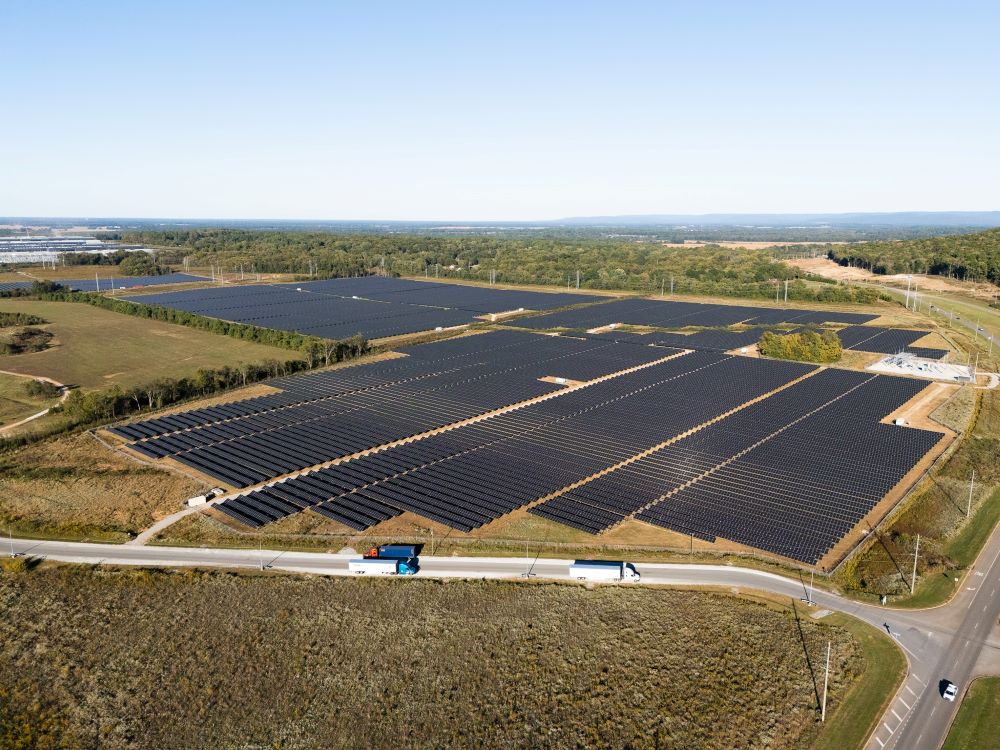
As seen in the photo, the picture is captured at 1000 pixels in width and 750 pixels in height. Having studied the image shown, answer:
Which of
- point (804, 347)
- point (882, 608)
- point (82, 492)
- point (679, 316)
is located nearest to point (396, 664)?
point (882, 608)

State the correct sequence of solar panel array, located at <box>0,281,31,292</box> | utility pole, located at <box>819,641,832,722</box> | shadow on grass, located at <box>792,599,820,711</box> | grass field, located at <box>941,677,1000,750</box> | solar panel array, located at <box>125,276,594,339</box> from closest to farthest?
grass field, located at <box>941,677,1000,750</box>
utility pole, located at <box>819,641,832,722</box>
shadow on grass, located at <box>792,599,820,711</box>
solar panel array, located at <box>125,276,594,339</box>
solar panel array, located at <box>0,281,31,292</box>

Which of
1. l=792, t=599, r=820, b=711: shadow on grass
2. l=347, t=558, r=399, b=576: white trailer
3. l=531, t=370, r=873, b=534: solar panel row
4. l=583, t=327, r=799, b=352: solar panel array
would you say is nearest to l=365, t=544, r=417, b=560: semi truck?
l=347, t=558, r=399, b=576: white trailer

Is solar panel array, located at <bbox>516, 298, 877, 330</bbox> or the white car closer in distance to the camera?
the white car

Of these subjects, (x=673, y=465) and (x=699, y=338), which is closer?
(x=673, y=465)

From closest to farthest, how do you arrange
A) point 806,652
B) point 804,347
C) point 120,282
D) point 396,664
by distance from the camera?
point 396,664
point 806,652
point 804,347
point 120,282

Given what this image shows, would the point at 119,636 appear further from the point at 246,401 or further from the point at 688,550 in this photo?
the point at 246,401

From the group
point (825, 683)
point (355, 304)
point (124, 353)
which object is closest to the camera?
point (825, 683)

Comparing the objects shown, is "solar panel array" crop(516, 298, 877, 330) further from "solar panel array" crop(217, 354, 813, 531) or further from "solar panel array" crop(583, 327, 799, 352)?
"solar panel array" crop(217, 354, 813, 531)

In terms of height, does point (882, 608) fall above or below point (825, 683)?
above

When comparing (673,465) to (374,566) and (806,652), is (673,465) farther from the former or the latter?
(374,566)
